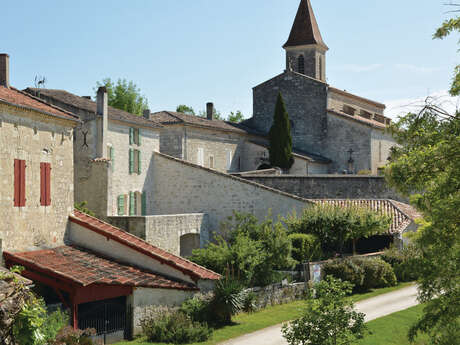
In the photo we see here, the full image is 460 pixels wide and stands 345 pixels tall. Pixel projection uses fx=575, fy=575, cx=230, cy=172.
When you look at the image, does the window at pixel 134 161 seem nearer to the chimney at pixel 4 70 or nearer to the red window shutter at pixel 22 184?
the chimney at pixel 4 70

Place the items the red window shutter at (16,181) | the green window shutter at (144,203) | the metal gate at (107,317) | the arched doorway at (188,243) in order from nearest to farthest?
the metal gate at (107,317) < the red window shutter at (16,181) < the arched doorway at (188,243) < the green window shutter at (144,203)

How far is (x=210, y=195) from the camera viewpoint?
1185 inches

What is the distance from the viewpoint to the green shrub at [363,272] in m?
23.9

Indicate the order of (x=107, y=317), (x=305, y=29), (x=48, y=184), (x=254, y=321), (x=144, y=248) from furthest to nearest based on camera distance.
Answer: (x=305, y=29) → (x=144, y=248) → (x=254, y=321) → (x=48, y=184) → (x=107, y=317)

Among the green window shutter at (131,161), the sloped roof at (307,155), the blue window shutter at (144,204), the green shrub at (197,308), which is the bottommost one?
the green shrub at (197,308)

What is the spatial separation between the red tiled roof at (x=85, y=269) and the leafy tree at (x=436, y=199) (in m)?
9.50

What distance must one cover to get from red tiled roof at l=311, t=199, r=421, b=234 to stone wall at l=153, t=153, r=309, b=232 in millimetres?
2354

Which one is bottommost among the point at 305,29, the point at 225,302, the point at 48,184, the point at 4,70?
the point at 225,302

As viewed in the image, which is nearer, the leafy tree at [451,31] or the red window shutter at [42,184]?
the leafy tree at [451,31]

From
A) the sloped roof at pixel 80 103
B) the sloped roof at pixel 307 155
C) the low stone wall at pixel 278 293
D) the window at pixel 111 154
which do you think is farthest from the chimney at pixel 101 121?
the sloped roof at pixel 307 155

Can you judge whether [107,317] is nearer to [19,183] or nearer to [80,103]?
[19,183]

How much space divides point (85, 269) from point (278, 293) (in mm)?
8180

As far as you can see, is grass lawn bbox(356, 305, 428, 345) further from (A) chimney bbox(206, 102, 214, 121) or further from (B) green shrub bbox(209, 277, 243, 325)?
(A) chimney bbox(206, 102, 214, 121)

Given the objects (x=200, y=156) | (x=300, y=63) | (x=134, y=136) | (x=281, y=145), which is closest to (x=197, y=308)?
(x=134, y=136)
